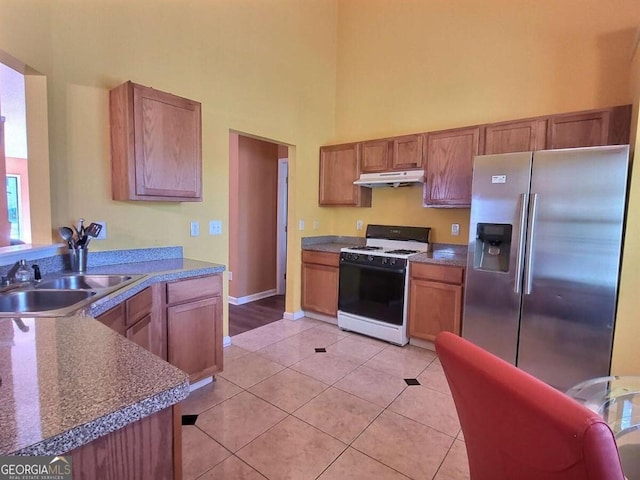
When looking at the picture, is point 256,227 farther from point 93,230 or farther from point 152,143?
point 93,230

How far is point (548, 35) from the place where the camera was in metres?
2.91

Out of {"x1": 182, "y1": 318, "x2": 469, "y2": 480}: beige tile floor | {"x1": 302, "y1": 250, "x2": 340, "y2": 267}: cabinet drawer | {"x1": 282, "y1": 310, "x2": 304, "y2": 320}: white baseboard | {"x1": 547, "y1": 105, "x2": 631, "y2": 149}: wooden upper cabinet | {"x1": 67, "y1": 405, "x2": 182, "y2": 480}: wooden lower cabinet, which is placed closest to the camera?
{"x1": 67, "y1": 405, "x2": 182, "y2": 480}: wooden lower cabinet

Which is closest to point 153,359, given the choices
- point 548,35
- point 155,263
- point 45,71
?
point 155,263

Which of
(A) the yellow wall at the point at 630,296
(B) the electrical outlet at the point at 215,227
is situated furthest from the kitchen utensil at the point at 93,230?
(A) the yellow wall at the point at 630,296

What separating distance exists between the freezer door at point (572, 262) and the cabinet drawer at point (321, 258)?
1.87 metres

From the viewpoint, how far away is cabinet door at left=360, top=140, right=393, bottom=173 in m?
3.53

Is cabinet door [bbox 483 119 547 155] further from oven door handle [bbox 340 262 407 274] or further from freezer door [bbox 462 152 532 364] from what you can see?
oven door handle [bbox 340 262 407 274]

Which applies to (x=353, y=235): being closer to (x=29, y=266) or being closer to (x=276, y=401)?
(x=276, y=401)

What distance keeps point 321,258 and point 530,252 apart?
210 cm

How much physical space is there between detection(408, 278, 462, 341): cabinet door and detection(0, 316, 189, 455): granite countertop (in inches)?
104

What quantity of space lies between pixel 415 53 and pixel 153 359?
398 centimetres

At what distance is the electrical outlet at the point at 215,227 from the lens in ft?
9.77

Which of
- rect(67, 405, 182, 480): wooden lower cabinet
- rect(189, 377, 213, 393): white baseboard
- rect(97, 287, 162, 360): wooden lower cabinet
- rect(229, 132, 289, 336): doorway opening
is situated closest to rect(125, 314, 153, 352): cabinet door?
rect(97, 287, 162, 360): wooden lower cabinet

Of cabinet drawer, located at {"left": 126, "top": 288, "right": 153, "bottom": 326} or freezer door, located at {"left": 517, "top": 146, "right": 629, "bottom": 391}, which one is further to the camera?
freezer door, located at {"left": 517, "top": 146, "right": 629, "bottom": 391}
